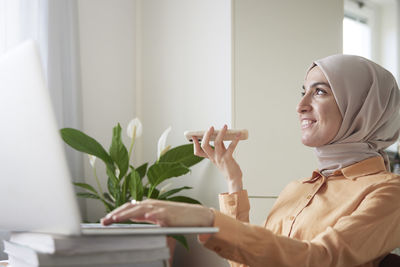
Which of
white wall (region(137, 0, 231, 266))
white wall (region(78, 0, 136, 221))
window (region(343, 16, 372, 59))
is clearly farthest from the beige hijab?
white wall (region(78, 0, 136, 221))

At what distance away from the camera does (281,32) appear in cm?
224

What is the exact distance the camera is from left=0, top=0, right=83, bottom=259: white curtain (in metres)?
2.42

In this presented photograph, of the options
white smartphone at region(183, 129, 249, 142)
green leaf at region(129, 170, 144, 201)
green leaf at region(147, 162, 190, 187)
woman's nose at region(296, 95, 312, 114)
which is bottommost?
green leaf at region(129, 170, 144, 201)

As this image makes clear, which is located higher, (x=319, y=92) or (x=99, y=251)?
(x=319, y=92)

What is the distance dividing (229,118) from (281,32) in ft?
1.58

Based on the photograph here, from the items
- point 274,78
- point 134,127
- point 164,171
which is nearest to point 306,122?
point 274,78

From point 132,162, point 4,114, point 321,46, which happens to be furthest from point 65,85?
point 4,114

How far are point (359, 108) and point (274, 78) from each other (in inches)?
35.9

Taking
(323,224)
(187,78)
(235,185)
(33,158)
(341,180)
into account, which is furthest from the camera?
(187,78)

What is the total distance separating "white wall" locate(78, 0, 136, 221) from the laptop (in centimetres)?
211

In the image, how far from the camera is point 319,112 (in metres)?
1.37

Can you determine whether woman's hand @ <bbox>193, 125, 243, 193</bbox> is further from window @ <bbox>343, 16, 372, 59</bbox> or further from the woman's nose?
window @ <bbox>343, 16, 372, 59</bbox>

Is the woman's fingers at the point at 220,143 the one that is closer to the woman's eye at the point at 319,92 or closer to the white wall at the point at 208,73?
the woman's eye at the point at 319,92

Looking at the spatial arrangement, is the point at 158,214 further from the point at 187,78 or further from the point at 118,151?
the point at 187,78
